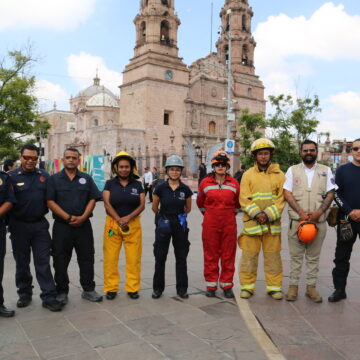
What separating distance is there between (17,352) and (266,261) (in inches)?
123

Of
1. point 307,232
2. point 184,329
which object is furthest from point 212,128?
point 184,329

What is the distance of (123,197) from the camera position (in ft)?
16.5

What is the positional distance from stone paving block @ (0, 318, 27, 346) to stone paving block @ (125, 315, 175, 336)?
1053 millimetres

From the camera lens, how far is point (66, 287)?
16.1 ft

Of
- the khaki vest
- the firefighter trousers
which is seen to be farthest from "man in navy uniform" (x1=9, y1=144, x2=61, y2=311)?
the khaki vest

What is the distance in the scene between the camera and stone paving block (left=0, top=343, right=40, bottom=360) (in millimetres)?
3383

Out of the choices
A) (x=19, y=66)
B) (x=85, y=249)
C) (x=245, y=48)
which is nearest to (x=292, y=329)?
(x=85, y=249)

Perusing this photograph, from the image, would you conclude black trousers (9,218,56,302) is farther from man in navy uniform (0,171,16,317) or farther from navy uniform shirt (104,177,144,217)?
navy uniform shirt (104,177,144,217)

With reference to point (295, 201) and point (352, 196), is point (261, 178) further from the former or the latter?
point (352, 196)

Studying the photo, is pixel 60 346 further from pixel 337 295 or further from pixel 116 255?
pixel 337 295

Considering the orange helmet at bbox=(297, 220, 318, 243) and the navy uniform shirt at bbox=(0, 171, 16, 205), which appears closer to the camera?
the navy uniform shirt at bbox=(0, 171, 16, 205)

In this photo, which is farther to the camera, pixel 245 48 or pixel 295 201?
pixel 245 48

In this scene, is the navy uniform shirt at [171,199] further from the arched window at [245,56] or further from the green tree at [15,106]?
the arched window at [245,56]

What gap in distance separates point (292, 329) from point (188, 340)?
1.12 meters
